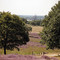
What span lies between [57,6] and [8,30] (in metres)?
11.6

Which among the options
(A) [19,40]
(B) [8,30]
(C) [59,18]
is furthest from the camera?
(A) [19,40]

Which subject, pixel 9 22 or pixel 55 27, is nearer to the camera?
pixel 55 27

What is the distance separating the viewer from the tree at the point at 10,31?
2683cm

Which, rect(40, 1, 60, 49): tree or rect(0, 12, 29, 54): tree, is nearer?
rect(40, 1, 60, 49): tree

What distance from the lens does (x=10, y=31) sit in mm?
26641

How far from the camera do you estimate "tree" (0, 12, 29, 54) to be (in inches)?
1056

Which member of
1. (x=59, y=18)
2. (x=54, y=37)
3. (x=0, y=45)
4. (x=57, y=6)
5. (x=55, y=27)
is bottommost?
(x=0, y=45)

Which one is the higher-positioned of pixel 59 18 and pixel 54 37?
pixel 59 18

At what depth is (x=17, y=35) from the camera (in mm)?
28188

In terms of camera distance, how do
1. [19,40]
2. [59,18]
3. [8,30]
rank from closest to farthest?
[59,18] → [8,30] → [19,40]

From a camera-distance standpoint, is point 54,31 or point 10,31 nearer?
point 54,31

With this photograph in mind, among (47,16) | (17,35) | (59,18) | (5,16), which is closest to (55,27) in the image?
(59,18)

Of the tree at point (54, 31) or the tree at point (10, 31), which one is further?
the tree at point (10, 31)

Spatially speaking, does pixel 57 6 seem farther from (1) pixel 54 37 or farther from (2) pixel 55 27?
(1) pixel 54 37
